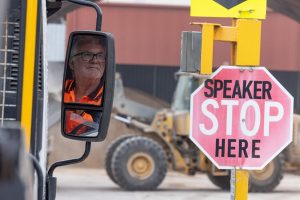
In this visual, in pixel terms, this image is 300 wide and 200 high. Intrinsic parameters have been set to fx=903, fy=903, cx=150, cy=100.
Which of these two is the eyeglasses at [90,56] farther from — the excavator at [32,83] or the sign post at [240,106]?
the sign post at [240,106]

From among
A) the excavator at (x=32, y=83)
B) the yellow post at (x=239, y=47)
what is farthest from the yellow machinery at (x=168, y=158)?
the excavator at (x=32, y=83)

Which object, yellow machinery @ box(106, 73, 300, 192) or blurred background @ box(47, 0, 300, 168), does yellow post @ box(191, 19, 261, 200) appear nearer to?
yellow machinery @ box(106, 73, 300, 192)

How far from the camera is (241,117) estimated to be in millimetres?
6430

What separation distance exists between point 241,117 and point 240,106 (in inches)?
3.1

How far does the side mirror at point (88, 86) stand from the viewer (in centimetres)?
381

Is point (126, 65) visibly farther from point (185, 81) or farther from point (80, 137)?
point (80, 137)

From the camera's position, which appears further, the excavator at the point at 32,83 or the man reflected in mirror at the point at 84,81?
the man reflected in mirror at the point at 84,81

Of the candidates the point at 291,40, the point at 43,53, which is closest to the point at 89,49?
the point at 43,53

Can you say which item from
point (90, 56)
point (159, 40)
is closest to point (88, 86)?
point (90, 56)

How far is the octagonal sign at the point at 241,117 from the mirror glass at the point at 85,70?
92.2 inches

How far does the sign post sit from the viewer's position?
6363mm

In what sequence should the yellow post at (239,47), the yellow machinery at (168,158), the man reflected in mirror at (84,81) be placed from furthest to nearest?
the yellow machinery at (168,158)
the yellow post at (239,47)
the man reflected in mirror at (84,81)

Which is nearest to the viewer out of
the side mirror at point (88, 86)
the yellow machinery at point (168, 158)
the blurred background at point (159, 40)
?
the side mirror at point (88, 86)

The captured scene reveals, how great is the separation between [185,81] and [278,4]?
2650 millimetres
